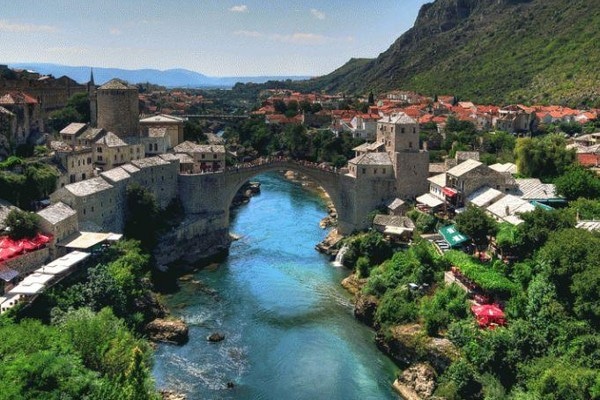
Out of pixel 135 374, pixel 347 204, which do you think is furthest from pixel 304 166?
pixel 135 374

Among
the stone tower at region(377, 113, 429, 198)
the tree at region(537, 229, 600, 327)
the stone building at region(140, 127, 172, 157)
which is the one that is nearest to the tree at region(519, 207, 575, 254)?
the tree at region(537, 229, 600, 327)

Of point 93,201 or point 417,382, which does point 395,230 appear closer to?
point 417,382

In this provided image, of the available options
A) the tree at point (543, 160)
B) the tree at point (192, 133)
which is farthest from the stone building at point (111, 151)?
the tree at point (543, 160)

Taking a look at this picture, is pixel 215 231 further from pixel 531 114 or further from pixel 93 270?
pixel 531 114

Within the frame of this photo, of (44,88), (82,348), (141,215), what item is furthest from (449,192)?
(44,88)

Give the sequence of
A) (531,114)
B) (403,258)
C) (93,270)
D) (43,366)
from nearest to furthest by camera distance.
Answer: (43,366) → (93,270) → (403,258) → (531,114)

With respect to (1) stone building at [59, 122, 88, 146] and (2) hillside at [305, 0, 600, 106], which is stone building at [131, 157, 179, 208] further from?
(2) hillside at [305, 0, 600, 106]
